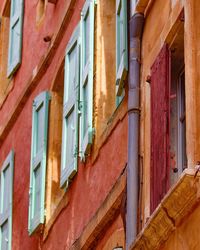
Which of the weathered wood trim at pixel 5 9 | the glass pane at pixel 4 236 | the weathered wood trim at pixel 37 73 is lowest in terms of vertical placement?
the glass pane at pixel 4 236

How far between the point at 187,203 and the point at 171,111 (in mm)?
1429

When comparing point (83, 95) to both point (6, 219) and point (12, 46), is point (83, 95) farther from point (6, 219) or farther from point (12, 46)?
point (12, 46)

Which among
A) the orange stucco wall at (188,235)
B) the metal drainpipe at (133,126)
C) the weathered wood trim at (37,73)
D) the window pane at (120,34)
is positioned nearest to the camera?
the orange stucco wall at (188,235)

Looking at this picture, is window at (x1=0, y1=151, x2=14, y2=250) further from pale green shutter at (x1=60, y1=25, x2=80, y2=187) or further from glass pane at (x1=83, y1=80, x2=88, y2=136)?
glass pane at (x1=83, y1=80, x2=88, y2=136)

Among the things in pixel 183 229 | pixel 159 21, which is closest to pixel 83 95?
pixel 159 21

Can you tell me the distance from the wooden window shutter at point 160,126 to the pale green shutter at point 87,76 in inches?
86.2

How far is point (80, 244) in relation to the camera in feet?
40.7

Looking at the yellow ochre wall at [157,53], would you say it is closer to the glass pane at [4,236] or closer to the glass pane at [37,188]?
the glass pane at [37,188]

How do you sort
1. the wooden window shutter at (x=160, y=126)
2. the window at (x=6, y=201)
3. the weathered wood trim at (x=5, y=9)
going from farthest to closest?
the weathered wood trim at (x=5, y=9)
the window at (x=6, y=201)
the wooden window shutter at (x=160, y=126)

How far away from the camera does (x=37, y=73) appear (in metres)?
15.9

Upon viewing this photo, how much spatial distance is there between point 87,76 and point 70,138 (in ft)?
3.22

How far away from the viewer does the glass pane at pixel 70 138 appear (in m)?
13.4

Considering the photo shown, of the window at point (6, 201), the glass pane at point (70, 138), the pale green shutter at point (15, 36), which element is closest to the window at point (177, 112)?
the glass pane at point (70, 138)

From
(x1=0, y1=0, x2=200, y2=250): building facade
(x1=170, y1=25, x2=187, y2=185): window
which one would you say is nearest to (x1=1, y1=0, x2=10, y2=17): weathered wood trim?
(x1=0, y1=0, x2=200, y2=250): building facade
